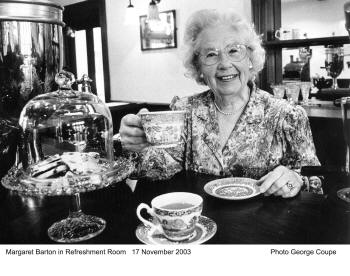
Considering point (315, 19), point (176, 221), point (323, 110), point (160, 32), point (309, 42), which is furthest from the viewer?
point (160, 32)

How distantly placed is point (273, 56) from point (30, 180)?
226 cm

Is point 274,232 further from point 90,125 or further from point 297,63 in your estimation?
point 297,63

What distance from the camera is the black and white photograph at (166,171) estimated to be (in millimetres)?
693

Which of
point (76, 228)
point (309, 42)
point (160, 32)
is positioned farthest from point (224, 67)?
point (160, 32)

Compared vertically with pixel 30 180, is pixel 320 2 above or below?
above

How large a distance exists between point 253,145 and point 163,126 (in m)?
0.58

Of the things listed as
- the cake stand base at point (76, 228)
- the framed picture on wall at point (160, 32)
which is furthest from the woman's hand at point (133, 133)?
the framed picture on wall at point (160, 32)

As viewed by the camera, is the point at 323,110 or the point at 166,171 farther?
the point at 323,110

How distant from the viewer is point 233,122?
1356 millimetres

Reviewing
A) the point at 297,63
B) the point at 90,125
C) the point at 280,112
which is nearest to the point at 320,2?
the point at 297,63

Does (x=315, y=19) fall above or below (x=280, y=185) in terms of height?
above

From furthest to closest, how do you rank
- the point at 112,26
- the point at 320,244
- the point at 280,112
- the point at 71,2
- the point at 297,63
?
the point at 71,2
the point at 112,26
the point at 297,63
the point at 280,112
the point at 320,244

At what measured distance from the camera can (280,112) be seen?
1.29 m

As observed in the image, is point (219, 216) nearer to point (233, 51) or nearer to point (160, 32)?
point (233, 51)
